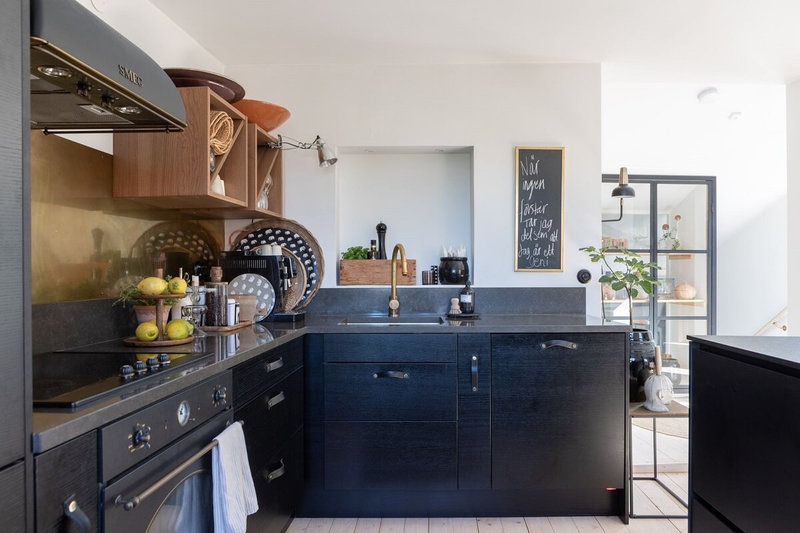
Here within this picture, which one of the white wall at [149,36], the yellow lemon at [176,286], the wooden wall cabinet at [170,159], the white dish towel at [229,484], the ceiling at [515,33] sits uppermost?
the ceiling at [515,33]

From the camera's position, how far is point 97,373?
123 cm

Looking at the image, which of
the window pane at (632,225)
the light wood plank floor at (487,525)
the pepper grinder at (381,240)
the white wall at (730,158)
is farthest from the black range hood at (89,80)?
the window pane at (632,225)

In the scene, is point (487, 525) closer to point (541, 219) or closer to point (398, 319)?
point (398, 319)

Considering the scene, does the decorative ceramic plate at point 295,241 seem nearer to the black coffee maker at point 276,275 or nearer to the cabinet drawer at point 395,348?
the black coffee maker at point 276,275

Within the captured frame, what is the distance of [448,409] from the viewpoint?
2.26 meters

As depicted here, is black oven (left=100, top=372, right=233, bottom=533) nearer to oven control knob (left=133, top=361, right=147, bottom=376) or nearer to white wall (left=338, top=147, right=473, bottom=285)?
oven control knob (left=133, top=361, right=147, bottom=376)

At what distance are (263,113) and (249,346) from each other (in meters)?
1.26

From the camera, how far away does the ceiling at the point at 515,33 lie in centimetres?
219

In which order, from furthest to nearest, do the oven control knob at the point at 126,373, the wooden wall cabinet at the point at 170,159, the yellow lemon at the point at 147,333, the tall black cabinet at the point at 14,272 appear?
the wooden wall cabinet at the point at 170,159
the yellow lemon at the point at 147,333
the oven control knob at the point at 126,373
the tall black cabinet at the point at 14,272

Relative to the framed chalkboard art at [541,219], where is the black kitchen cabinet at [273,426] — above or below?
below

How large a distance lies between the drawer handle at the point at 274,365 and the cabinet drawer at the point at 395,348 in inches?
13.6

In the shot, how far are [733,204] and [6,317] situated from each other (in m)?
5.41

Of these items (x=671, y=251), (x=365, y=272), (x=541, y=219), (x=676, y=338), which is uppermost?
(x=541, y=219)

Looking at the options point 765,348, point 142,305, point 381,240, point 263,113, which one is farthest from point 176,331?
point 765,348
